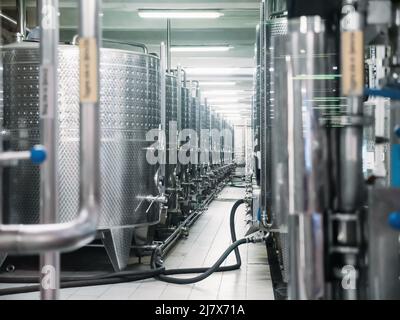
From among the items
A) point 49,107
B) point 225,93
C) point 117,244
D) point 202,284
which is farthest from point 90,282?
point 225,93

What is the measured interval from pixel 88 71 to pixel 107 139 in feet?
9.96

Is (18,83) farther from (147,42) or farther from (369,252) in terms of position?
(147,42)

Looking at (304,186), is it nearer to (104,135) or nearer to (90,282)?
(90,282)

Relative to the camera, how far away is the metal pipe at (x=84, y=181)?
1.52 meters

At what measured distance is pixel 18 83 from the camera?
14.4ft

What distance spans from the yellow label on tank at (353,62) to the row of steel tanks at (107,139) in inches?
130

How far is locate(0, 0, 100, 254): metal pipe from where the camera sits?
1519 millimetres

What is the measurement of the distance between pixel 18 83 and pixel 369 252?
11.9 ft

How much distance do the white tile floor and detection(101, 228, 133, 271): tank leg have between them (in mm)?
296

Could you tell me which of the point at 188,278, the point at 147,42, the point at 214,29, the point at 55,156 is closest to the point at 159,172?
the point at 188,278

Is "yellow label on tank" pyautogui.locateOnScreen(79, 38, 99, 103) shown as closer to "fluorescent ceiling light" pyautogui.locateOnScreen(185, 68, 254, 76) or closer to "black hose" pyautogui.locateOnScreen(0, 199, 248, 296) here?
"black hose" pyautogui.locateOnScreen(0, 199, 248, 296)

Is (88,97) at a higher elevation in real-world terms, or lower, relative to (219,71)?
lower

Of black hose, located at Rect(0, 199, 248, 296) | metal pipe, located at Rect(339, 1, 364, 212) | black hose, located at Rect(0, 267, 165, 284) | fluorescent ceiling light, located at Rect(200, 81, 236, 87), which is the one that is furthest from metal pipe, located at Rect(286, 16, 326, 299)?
fluorescent ceiling light, located at Rect(200, 81, 236, 87)

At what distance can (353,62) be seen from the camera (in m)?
1.43
